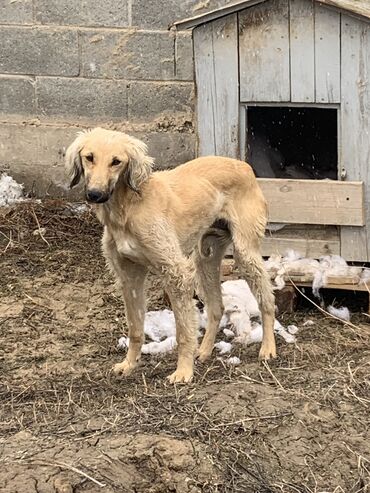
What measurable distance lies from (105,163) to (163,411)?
1297mm

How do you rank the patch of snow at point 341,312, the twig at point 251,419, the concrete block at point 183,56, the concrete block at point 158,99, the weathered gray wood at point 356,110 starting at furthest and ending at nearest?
the concrete block at point 158,99 → the concrete block at point 183,56 → the patch of snow at point 341,312 → the weathered gray wood at point 356,110 → the twig at point 251,419

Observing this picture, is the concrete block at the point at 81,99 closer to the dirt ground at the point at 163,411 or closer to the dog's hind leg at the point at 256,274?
the dirt ground at the point at 163,411

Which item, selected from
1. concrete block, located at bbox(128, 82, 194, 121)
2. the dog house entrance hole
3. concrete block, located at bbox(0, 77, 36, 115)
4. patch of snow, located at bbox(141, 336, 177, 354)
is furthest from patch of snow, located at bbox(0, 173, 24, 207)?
patch of snow, located at bbox(141, 336, 177, 354)

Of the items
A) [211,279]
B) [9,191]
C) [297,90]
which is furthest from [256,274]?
[9,191]

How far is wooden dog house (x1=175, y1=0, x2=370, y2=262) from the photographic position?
5.80 meters

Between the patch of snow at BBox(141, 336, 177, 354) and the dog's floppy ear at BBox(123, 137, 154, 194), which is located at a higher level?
the dog's floppy ear at BBox(123, 137, 154, 194)

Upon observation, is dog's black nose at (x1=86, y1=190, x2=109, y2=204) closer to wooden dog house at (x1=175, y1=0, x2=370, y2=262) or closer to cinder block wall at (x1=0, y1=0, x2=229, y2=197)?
wooden dog house at (x1=175, y1=0, x2=370, y2=262)

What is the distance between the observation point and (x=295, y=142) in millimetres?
7152

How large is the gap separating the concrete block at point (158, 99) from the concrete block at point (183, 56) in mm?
78

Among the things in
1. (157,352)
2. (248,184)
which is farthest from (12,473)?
(248,184)

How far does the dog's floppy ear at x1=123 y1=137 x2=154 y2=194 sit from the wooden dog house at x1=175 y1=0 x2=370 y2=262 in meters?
1.50

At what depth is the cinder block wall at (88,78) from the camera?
7.82 m

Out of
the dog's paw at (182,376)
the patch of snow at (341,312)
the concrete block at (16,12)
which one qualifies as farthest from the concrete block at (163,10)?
the dog's paw at (182,376)

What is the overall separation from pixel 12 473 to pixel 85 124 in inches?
185
